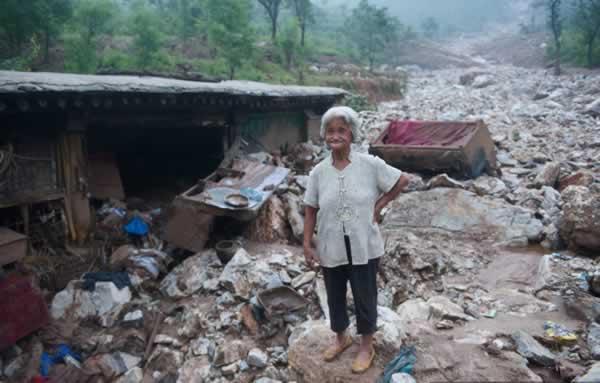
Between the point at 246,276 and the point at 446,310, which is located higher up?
the point at 446,310

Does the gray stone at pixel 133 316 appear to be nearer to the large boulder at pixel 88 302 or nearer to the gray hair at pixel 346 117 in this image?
the large boulder at pixel 88 302

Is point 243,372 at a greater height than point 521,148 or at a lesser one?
lesser

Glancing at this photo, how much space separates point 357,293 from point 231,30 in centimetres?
1789

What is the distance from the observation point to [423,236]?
20.6ft

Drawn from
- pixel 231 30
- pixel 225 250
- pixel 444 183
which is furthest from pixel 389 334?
pixel 231 30

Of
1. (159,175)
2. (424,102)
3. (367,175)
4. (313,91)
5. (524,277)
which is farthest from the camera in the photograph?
(424,102)

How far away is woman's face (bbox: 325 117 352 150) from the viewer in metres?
2.62

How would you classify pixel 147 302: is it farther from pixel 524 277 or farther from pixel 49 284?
pixel 524 277

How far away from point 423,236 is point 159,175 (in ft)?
17.9

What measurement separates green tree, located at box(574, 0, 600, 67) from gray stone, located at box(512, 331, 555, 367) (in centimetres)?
2733

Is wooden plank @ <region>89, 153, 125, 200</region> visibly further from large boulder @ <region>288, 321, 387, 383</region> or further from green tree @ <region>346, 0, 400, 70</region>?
green tree @ <region>346, 0, 400, 70</region>

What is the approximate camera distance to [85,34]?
1775 cm

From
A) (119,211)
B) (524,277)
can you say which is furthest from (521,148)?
(119,211)

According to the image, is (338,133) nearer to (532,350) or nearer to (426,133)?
(532,350)
